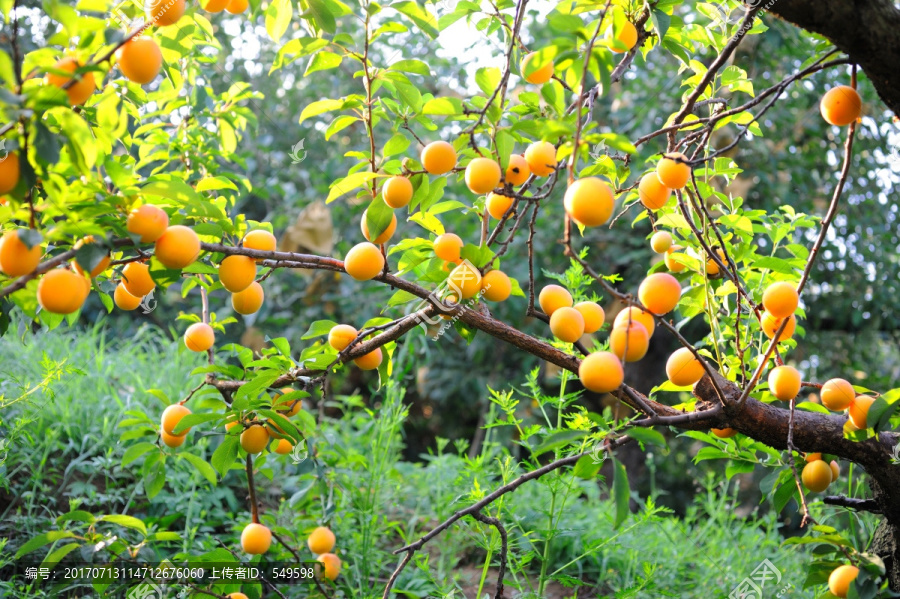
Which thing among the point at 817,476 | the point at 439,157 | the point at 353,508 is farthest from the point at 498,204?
the point at 353,508

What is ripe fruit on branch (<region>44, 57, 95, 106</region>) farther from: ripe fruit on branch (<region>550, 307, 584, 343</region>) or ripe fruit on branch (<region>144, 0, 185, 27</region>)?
ripe fruit on branch (<region>550, 307, 584, 343</region>)

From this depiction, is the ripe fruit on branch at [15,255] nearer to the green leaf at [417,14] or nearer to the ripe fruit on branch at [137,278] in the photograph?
the ripe fruit on branch at [137,278]

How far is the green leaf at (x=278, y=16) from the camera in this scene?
107 cm

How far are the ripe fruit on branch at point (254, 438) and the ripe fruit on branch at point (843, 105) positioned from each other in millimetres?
1005

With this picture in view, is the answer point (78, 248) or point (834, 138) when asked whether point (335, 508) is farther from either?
point (834, 138)

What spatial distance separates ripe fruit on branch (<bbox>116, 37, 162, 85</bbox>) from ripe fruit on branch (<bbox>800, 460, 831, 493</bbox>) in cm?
119

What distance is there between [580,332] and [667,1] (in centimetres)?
51

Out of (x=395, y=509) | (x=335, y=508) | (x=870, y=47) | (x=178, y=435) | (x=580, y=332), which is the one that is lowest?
(x=395, y=509)

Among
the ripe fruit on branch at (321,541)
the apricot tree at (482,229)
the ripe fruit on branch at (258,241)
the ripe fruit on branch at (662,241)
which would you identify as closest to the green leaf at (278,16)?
the apricot tree at (482,229)

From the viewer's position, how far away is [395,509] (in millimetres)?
2123

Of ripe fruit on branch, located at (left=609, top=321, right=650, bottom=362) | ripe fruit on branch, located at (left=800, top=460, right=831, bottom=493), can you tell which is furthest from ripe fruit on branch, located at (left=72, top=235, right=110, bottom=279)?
ripe fruit on branch, located at (left=800, top=460, right=831, bottom=493)

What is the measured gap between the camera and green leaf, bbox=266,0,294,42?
1.07m


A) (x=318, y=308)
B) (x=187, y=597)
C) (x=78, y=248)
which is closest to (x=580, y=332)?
(x=78, y=248)

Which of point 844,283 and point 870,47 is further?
point 844,283
